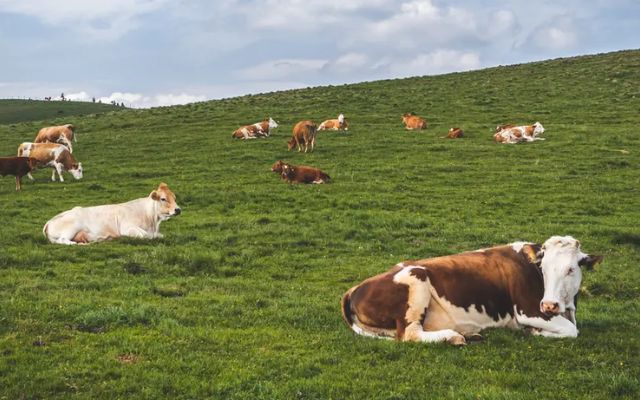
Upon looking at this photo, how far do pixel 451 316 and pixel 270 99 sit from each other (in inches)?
1996

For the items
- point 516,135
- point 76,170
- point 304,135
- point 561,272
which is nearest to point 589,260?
point 561,272

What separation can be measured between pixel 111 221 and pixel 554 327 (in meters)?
12.0

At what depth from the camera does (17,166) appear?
25203 mm

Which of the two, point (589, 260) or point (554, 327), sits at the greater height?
point (589, 260)

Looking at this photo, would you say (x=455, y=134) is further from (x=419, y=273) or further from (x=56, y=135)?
(x=419, y=273)

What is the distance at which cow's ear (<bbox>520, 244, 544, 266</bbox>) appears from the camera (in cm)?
863

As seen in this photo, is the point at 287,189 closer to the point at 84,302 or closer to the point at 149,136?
the point at 84,302

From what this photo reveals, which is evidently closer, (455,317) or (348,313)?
(455,317)

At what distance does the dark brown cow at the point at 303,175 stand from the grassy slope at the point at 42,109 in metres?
71.3

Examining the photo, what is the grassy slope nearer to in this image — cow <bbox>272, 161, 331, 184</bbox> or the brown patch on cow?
cow <bbox>272, 161, 331, 184</bbox>

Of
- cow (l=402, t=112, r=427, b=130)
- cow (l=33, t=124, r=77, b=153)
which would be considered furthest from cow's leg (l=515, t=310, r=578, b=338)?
cow (l=33, t=124, r=77, b=153)

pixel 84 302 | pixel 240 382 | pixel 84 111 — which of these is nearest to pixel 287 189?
pixel 84 302

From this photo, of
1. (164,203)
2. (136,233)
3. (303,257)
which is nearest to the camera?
(303,257)

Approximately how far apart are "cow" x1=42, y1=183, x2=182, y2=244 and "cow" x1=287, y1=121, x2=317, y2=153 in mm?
14950
